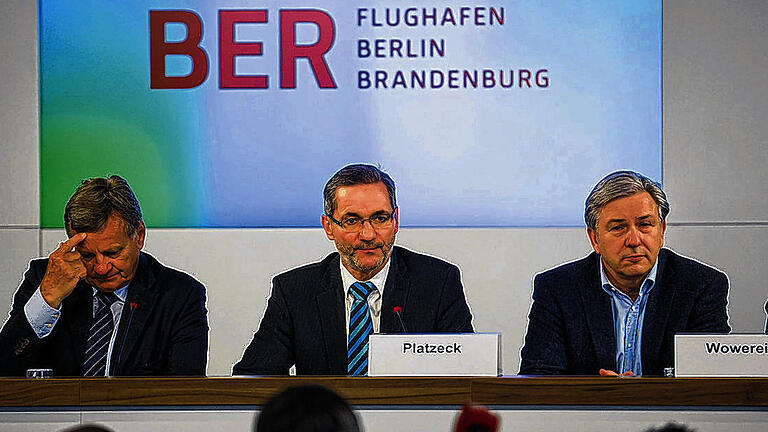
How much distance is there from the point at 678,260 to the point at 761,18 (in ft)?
6.23

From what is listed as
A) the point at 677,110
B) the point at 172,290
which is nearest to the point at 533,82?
the point at 677,110

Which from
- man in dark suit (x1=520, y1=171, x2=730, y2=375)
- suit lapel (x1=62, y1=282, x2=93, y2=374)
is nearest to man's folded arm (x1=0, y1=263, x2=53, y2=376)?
suit lapel (x1=62, y1=282, x2=93, y2=374)

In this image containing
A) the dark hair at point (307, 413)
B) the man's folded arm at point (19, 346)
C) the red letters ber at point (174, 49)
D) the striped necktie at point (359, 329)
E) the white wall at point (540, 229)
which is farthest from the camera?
the red letters ber at point (174, 49)

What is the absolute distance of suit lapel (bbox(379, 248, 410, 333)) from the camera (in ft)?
12.0

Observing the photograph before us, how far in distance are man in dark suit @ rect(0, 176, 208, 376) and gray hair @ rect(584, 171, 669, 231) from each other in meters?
1.47

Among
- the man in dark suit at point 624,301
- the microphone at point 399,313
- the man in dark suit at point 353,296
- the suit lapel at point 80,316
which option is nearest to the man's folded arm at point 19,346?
the suit lapel at point 80,316

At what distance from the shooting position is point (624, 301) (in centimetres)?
370

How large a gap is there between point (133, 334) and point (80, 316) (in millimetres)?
208

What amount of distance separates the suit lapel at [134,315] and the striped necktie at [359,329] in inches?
27.4

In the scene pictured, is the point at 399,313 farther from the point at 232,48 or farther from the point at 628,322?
the point at 232,48

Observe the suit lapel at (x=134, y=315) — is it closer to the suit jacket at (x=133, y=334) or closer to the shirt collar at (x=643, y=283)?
the suit jacket at (x=133, y=334)

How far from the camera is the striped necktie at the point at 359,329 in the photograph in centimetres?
362

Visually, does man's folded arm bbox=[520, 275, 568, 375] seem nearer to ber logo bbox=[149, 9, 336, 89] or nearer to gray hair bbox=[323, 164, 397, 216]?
gray hair bbox=[323, 164, 397, 216]

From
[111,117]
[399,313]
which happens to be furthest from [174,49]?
[399,313]
